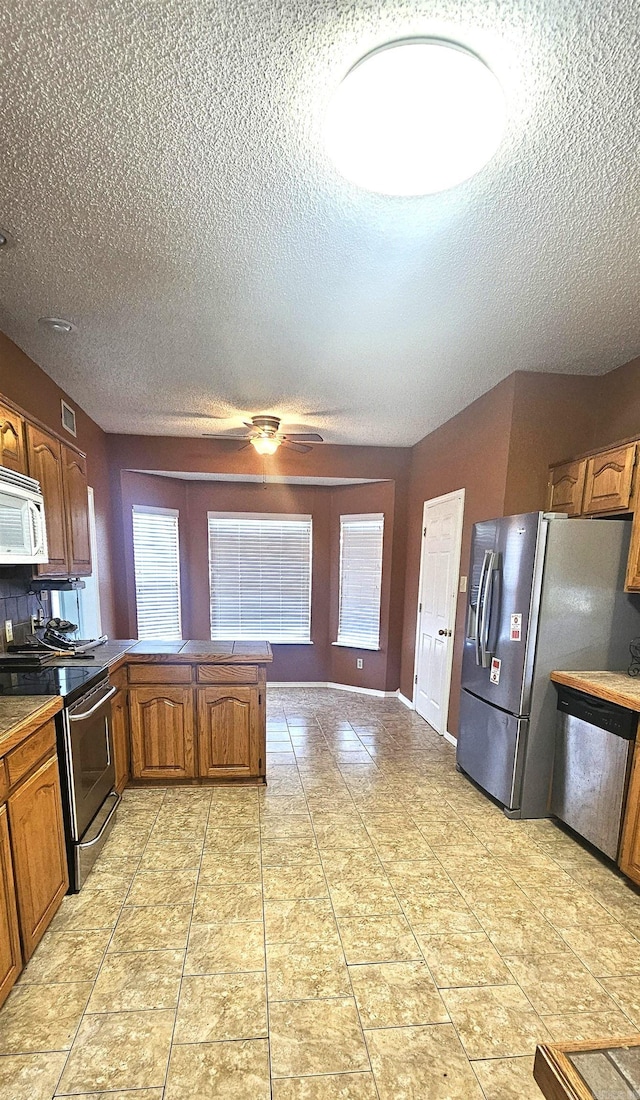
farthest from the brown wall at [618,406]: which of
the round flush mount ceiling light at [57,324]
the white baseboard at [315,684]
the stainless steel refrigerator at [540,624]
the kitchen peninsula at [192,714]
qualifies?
the white baseboard at [315,684]

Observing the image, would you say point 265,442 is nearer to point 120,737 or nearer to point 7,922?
point 120,737

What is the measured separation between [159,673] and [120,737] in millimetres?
447

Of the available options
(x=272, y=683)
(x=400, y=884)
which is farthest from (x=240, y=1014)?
(x=272, y=683)

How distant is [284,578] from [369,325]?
3418 millimetres

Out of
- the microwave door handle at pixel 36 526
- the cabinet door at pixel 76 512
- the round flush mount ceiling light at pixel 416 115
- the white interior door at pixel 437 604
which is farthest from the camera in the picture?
the white interior door at pixel 437 604

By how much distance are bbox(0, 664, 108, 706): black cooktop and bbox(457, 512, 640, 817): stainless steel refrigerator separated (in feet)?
7.54

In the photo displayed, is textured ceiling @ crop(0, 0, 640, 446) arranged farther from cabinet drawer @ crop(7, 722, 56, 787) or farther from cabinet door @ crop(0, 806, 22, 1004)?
cabinet door @ crop(0, 806, 22, 1004)

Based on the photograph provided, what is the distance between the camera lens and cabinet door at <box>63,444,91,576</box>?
9.24 feet

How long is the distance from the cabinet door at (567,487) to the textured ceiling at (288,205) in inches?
26.1

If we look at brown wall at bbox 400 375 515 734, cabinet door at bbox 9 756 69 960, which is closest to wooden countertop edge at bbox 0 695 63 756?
cabinet door at bbox 9 756 69 960

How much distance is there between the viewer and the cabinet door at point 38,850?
1.56 metres

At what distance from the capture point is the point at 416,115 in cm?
103

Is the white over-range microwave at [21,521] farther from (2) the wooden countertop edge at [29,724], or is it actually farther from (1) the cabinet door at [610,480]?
(1) the cabinet door at [610,480]

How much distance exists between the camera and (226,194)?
1.47m
